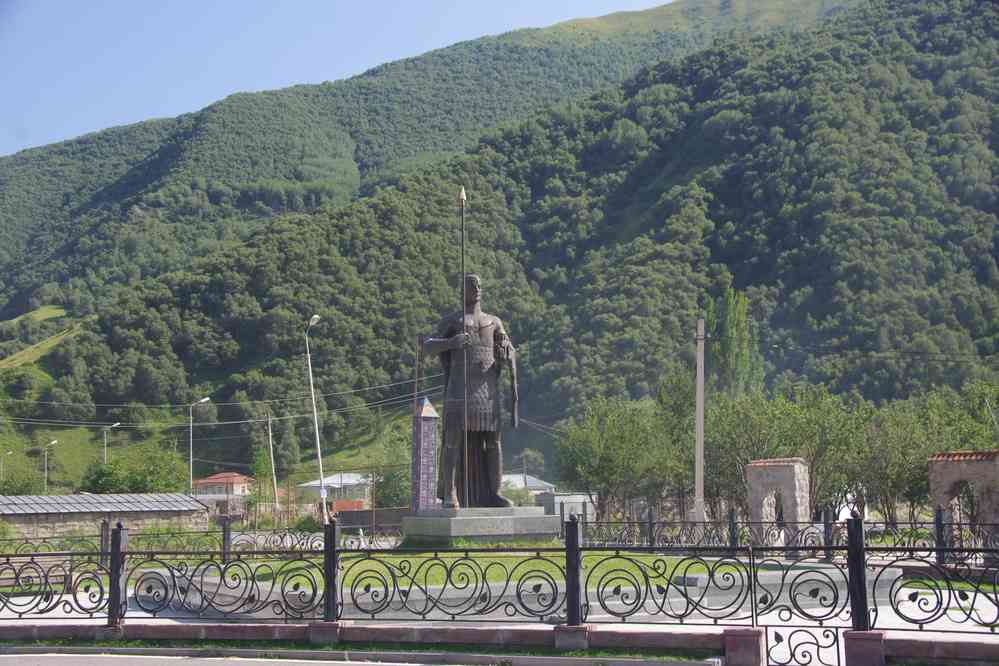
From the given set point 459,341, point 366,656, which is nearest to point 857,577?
point 366,656

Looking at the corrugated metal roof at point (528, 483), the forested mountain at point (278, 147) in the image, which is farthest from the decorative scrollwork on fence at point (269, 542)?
the forested mountain at point (278, 147)

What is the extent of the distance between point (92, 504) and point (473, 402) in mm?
16129

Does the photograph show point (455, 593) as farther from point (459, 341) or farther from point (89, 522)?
point (89, 522)

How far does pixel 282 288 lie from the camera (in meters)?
92.8

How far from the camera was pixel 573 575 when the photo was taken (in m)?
10.6

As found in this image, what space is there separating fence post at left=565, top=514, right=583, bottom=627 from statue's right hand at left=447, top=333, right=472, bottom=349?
5.92 metres

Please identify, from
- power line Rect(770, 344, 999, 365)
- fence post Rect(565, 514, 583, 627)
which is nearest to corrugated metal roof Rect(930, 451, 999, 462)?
fence post Rect(565, 514, 583, 627)

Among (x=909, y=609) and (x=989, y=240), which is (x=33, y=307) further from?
(x=909, y=609)

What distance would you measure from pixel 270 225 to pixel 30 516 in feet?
251

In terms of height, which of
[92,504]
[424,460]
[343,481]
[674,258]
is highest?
[674,258]

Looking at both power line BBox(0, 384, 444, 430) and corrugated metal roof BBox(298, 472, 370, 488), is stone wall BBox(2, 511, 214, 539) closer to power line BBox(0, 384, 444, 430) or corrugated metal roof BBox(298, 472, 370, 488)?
corrugated metal roof BBox(298, 472, 370, 488)

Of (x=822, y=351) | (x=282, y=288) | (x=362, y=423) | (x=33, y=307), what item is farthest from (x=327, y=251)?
(x=822, y=351)

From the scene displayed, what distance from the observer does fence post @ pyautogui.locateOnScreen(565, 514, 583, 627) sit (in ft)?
34.9

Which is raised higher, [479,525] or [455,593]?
[479,525]
